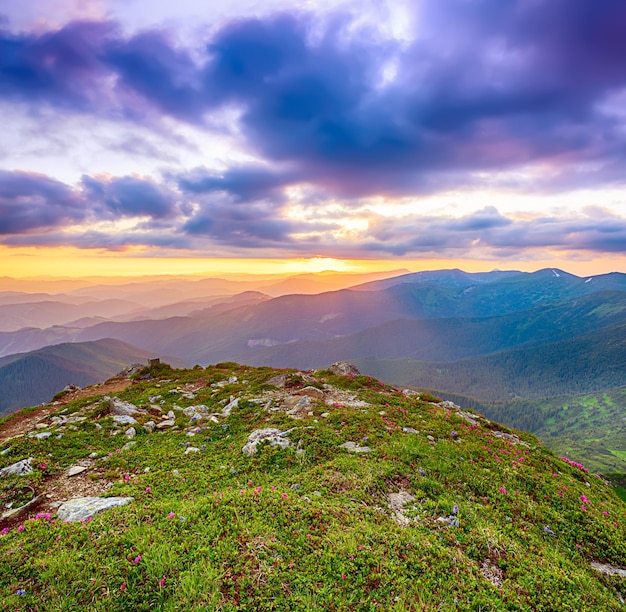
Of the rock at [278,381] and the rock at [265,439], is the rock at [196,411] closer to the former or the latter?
the rock at [278,381]

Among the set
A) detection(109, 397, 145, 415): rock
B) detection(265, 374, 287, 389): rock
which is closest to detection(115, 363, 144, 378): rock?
detection(109, 397, 145, 415): rock

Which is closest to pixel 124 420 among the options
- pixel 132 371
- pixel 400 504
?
pixel 400 504

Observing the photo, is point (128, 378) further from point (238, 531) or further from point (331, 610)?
point (331, 610)

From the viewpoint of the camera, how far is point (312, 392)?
2216 cm

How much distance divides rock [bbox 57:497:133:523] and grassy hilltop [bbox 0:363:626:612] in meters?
0.32

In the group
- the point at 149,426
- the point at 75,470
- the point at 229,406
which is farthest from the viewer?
the point at 229,406

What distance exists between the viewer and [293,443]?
14406mm

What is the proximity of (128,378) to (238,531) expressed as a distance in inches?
1194

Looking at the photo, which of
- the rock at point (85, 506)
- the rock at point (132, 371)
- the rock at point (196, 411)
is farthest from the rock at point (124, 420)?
the rock at point (132, 371)

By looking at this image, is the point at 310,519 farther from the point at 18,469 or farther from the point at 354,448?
the point at 18,469

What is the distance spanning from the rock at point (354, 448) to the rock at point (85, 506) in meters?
8.29

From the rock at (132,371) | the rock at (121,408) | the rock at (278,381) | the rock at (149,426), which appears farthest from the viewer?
the rock at (132,371)

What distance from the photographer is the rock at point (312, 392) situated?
21680 mm

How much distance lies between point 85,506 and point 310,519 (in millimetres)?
6867
